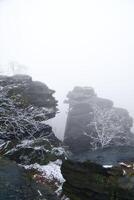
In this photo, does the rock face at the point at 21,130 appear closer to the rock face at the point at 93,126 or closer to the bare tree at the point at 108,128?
the rock face at the point at 93,126

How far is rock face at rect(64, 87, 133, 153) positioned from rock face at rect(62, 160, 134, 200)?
69.0 ft

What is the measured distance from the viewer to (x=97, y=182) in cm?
1211

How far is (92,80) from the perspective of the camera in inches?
7825

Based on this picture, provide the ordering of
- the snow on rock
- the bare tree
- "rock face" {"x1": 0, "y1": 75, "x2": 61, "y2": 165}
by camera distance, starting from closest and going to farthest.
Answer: the snow on rock < "rock face" {"x1": 0, "y1": 75, "x2": 61, "y2": 165} < the bare tree

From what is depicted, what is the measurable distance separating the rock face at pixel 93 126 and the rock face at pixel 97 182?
2104 centimetres

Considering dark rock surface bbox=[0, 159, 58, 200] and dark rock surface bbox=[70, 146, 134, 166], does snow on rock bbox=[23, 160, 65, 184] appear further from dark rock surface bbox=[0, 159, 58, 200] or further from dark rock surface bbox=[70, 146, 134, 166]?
dark rock surface bbox=[0, 159, 58, 200]

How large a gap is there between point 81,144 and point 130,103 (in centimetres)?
10272

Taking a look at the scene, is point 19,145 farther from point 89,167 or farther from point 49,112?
point 89,167

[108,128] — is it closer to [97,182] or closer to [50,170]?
[50,170]

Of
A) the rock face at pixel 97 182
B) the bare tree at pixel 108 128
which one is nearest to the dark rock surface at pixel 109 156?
the rock face at pixel 97 182

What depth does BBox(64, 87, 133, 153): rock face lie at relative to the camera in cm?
3778

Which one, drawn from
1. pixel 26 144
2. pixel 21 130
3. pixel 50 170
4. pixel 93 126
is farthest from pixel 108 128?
pixel 21 130

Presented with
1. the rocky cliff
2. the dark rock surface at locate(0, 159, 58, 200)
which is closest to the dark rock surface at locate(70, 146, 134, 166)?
the dark rock surface at locate(0, 159, 58, 200)

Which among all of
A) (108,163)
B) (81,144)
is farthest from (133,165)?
(81,144)
